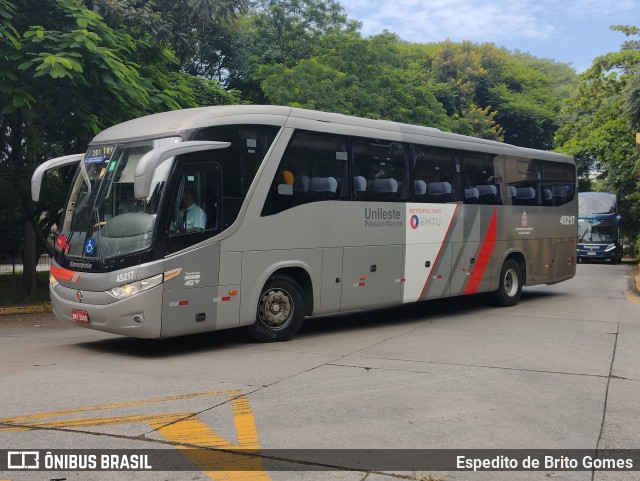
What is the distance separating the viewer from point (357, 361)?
9.03 m

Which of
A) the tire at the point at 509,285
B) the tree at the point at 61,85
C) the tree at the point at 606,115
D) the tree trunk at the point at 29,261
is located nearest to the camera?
the tree at the point at 61,85

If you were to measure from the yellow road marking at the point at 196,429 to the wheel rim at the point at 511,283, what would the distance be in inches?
387

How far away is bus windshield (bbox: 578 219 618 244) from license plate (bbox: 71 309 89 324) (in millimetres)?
31081

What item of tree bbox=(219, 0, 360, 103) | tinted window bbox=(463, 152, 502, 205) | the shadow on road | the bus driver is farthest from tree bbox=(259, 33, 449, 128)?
the bus driver

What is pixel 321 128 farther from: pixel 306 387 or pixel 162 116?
pixel 306 387

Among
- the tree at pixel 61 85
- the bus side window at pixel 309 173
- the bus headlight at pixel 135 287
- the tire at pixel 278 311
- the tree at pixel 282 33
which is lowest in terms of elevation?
the tire at pixel 278 311

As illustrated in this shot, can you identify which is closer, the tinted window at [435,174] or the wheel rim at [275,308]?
the wheel rim at [275,308]

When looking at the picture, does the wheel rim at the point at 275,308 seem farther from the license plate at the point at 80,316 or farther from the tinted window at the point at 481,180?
the tinted window at the point at 481,180

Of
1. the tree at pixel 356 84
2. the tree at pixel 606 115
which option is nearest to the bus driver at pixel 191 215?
the tree at pixel 356 84

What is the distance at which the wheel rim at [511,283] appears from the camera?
15560 millimetres

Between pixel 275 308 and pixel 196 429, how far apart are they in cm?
468

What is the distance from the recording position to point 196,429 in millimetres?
5910

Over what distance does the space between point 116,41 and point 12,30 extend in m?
2.13

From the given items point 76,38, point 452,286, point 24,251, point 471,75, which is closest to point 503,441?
point 452,286
